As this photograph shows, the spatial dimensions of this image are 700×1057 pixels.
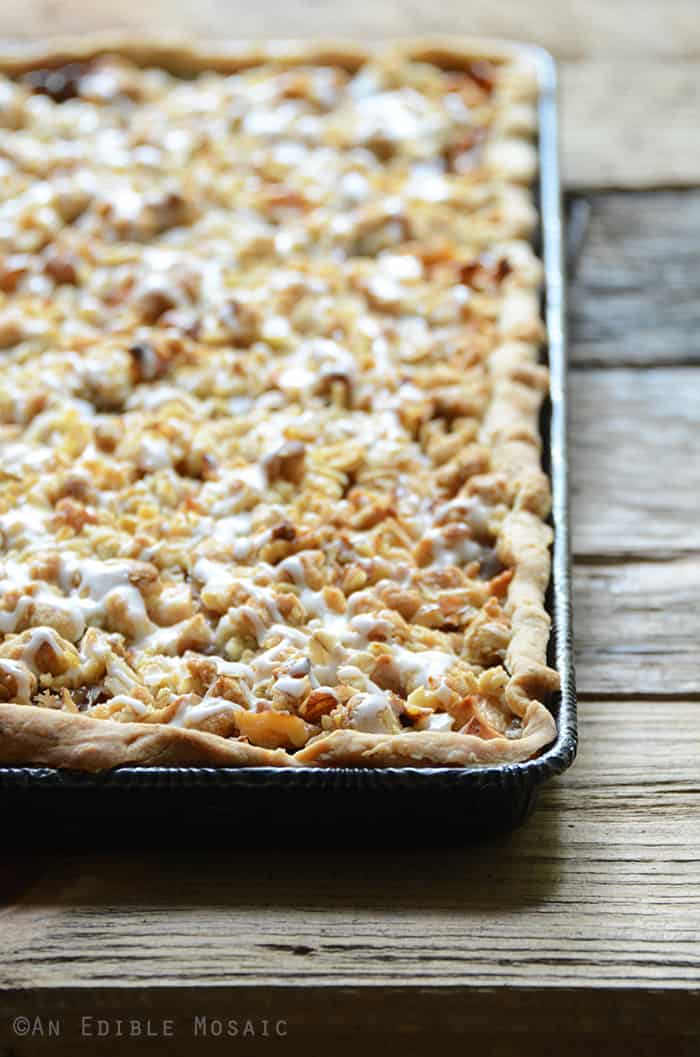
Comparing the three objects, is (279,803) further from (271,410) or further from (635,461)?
(635,461)

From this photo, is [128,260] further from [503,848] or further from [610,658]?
[503,848]

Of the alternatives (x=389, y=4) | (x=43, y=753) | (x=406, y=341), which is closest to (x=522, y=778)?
(x=43, y=753)

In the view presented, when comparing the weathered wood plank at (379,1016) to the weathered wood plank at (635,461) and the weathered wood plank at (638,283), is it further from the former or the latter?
the weathered wood plank at (638,283)

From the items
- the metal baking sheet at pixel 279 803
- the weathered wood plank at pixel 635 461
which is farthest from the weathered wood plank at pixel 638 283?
the metal baking sheet at pixel 279 803

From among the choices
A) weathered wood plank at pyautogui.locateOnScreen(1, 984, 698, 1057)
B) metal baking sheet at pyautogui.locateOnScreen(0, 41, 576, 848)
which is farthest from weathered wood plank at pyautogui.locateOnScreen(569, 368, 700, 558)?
weathered wood plank at pyautogui.locateOnScreen(1, 984, 698, 1057)

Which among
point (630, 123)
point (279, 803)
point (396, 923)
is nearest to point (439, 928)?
point (396, 923)

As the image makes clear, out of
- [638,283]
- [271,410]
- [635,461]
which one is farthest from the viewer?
[638,283]
